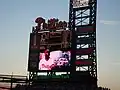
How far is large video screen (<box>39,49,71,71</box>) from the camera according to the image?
62.6 meters

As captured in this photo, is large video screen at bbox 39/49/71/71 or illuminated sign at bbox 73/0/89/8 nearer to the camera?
large video screen at bbox 39/49/71/71

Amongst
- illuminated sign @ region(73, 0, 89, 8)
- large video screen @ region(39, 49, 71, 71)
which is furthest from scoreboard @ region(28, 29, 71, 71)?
illuminated sign @ region(73, 0, 89, 8)

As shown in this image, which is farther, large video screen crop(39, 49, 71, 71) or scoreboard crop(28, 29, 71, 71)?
scoreboard crop(28, 29, 71, 71)

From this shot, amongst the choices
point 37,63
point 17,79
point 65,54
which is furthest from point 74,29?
point 17,79

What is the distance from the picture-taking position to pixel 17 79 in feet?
197

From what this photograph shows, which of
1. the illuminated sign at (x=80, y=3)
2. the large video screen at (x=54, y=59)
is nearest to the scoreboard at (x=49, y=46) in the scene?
the large video screen at (x=54, y=59)

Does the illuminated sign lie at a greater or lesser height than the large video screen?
greater

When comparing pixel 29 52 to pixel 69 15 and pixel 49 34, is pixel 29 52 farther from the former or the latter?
pixel 69 15

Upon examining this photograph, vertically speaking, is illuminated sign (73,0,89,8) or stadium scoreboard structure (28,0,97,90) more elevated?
illuminated sign (73,0,89,8)

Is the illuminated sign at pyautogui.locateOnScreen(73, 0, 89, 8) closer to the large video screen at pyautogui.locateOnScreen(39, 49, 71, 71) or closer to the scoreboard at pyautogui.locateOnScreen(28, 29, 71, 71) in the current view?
the scoreboard at pyautogui.locateOnScreen(28, 29, 71, 71)

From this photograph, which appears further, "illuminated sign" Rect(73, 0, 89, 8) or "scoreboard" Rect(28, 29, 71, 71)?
"illuminated sign" Rect(73, 0, 89, 8)

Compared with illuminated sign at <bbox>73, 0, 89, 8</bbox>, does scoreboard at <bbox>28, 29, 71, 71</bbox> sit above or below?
below

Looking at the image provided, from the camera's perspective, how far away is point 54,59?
64.0 meters

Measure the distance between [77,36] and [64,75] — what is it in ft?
26.1
